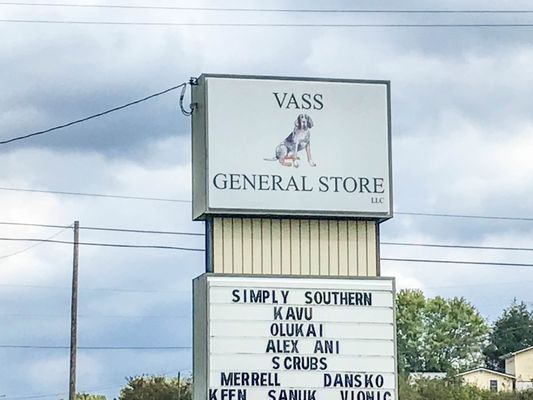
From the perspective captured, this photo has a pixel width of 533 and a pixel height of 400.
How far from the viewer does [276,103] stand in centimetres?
2305

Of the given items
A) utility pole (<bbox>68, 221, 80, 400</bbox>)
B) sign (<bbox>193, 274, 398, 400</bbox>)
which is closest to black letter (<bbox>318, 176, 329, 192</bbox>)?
sign (<bbox>193, 274, 398, 400</bbox>)

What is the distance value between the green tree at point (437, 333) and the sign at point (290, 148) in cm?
8611

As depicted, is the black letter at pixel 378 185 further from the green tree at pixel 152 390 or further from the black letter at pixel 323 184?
the green tree at pixel 152 390

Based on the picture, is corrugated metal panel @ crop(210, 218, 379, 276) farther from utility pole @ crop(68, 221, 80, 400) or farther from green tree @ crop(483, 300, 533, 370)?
green tree @ crop(483, 300, 533, 370)

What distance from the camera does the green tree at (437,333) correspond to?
110 meters

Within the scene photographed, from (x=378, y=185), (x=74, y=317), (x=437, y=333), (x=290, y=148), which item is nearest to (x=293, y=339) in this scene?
(x=378, y=185)

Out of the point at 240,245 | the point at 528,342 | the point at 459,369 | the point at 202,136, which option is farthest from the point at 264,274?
the point at 528,342

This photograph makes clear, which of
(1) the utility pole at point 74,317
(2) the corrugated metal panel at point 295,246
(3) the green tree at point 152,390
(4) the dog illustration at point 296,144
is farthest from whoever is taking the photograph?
(3) the green tree at point 152,390

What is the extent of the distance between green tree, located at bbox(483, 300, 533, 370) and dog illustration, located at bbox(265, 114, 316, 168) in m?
102

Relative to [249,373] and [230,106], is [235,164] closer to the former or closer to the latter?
[230,106]

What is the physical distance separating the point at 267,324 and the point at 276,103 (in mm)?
3711

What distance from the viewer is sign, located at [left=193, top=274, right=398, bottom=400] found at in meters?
22.1

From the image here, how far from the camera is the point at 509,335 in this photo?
12562 centimetres

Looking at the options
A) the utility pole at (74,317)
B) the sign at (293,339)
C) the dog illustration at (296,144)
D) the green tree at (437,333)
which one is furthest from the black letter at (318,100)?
the green tree at (437,333)
